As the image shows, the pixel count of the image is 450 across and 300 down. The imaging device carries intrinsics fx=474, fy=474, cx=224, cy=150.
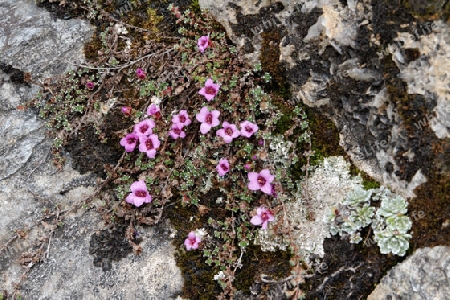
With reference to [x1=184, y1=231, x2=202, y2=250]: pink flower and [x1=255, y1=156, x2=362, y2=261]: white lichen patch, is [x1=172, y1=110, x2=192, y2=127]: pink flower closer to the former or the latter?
[x1=184, y1=231, x2=202, y2=250]: pink flower

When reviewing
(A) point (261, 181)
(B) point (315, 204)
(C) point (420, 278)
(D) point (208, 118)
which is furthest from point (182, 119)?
(C) point (420, 278)

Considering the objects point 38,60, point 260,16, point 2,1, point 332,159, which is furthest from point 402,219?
point 2,1

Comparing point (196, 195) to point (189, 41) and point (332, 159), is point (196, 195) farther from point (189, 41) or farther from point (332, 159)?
point (189, 41)

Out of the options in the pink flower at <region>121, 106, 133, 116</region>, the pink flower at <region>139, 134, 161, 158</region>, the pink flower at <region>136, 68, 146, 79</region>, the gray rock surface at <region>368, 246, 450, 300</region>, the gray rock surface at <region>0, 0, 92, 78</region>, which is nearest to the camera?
the gray rock surface at <region>368, 246, 450, 300</region>

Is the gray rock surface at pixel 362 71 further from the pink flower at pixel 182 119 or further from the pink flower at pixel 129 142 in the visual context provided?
the pink flower at pixel 129 142

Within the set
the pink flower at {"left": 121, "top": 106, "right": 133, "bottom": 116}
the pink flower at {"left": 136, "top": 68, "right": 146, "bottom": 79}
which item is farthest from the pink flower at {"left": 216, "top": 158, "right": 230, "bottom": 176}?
the pink flower at {"left": 136, "top": 68, "right": 146, "bottom": 79}
